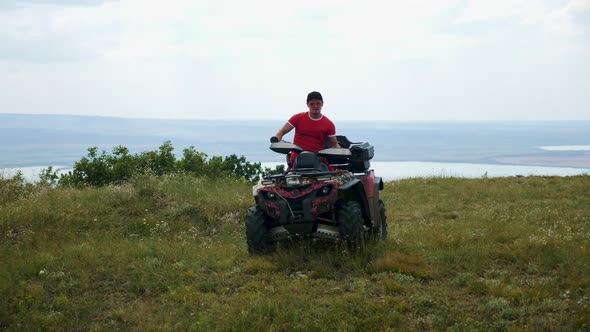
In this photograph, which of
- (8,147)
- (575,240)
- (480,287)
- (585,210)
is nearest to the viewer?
(480,287)

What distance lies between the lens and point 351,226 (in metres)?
9.81

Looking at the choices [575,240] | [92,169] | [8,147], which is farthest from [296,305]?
[8,147]

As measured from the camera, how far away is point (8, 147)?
194 m

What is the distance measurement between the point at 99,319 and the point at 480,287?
477cm

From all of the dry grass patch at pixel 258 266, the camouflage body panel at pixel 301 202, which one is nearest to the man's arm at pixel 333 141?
the camouflage body panel at pixel 301 202

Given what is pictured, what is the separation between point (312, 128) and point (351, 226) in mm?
1959

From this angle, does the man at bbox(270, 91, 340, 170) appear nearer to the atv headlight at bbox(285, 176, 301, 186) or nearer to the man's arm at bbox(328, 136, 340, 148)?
the man's arm at bbox(328, 136, 340, 148)

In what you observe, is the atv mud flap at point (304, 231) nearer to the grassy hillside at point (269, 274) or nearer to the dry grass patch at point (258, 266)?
the grassy hillside at point (269, 274)

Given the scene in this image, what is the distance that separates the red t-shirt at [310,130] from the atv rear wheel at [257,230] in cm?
154

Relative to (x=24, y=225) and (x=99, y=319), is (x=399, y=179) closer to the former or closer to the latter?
(x=24, y=225)

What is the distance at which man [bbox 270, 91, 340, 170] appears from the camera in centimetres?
1087

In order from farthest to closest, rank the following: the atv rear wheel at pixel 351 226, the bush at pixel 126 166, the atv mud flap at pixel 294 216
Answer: the bush at pixel 126 166 < the atv rear wheel at pixel 351 226 < the atv mud flap at pixel 294 216

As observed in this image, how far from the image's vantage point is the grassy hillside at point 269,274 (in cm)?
762

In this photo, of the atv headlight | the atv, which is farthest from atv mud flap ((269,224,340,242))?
the atv headlight
